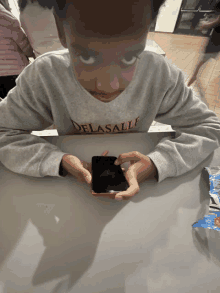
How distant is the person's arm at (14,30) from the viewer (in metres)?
0.82

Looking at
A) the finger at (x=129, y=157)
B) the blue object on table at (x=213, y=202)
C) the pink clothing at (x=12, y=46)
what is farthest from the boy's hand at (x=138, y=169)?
the pink clothing at (x=12, y=46)

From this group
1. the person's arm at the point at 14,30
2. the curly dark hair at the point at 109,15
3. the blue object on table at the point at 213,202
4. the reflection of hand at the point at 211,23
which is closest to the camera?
the curly dark hair at the point at 109,15

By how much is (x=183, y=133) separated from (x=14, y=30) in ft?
3.34

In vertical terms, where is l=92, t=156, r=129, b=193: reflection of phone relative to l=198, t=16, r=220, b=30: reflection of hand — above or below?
below

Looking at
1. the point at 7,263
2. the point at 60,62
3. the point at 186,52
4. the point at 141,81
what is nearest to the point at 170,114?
the point at 141,81

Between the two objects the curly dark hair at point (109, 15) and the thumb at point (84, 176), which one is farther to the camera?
the thumb at point (84, 176)

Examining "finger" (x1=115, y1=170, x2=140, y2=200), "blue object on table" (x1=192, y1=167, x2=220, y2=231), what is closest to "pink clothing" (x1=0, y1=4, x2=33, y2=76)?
"finger" (x1=115, y1=170, x2=140, y2=200)

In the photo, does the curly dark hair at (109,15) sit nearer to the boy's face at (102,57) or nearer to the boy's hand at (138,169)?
the boy's face at (102,57)

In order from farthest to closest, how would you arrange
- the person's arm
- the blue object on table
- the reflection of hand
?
the reflection of hand → the person's arm → the blue object on table

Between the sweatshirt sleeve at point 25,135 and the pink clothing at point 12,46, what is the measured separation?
0.60m

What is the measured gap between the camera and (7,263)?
34 cm

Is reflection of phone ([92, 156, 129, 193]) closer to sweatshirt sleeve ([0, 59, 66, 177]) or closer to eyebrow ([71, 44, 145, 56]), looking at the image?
sweatshirt sleeve ([0, 59, 66, 177])

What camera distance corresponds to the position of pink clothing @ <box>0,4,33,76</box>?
0.86m

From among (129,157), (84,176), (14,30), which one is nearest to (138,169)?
(129,157)
